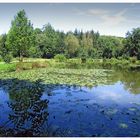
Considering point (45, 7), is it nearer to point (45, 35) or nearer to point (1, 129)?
point (1, 129)

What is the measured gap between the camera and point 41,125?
7.89 m

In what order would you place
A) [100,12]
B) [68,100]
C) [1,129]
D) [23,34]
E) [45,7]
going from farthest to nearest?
1. [23,34]
2. [100,12]
3. [45,7]
4. [68,100]
5. [1,129]

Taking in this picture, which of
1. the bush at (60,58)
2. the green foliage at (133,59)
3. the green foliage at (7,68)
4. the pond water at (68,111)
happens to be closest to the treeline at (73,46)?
the green foliage at (133,59)

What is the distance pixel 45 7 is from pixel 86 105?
604 centimetres

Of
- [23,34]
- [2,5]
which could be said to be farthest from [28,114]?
[23,34]

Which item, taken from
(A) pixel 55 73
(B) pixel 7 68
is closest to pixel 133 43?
(A) pixel 55 73

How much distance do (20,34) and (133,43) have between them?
1926 cm

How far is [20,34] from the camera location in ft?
75.6

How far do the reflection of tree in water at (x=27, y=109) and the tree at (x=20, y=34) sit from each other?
31.4ft

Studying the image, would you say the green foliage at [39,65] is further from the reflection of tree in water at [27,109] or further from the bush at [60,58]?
the reflection of tree in water at [27,109]

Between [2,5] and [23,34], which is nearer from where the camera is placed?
[2,5]

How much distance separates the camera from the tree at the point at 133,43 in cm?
3697

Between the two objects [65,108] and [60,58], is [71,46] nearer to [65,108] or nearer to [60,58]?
[60,58]

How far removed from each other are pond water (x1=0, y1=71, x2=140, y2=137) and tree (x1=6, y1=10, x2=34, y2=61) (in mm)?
9668
